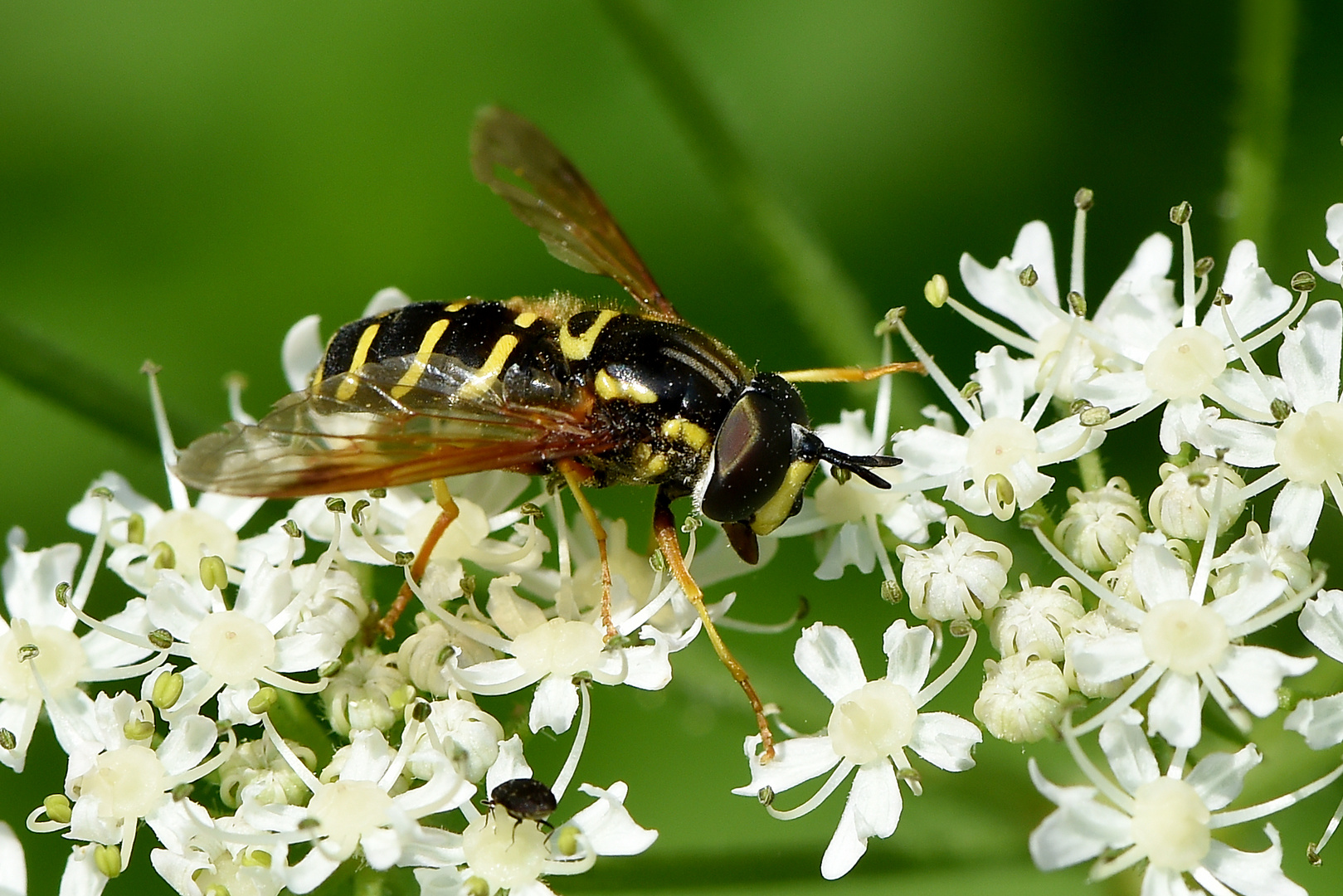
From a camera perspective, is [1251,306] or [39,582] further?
[39,582]

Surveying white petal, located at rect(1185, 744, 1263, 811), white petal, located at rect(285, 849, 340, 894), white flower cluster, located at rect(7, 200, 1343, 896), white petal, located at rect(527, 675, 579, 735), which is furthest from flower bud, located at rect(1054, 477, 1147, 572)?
white petal, located at rect(285, 849, 340, 894)

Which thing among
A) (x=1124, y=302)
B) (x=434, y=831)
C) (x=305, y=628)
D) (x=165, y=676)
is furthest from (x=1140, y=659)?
(x=165, y=676)

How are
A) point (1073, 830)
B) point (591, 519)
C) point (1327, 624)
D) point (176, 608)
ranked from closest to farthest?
1. point (1073, 830)
2. point (1327, 624)
3. point (176, 608)
4. point (591, 519)

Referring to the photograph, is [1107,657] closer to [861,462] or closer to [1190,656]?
[1190,656]

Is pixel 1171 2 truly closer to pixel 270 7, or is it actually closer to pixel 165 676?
pixel 270 7

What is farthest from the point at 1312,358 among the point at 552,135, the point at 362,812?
the point at 552,135
